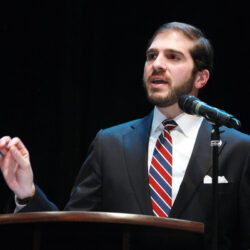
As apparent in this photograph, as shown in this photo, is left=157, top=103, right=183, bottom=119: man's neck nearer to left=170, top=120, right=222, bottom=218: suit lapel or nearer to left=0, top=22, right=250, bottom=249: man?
left=0, top=22, right=250, bottom=249: man

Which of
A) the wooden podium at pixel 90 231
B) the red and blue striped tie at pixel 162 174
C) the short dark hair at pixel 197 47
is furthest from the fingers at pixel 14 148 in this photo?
the short dark hair at pixel 197 47

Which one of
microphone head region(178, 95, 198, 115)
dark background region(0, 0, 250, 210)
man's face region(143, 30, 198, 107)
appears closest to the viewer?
microphone head region(178, 95, 198, 115)

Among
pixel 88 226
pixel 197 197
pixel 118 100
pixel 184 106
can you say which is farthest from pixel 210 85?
pixel 88 226

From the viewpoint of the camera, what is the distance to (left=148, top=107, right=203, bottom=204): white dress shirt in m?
2.41

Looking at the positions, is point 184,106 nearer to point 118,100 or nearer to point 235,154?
point 235,154

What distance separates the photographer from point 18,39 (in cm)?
321

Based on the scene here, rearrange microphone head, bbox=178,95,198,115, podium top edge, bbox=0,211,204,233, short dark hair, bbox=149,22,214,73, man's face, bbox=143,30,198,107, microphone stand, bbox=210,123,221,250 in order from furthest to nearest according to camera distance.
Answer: short dark hair, bbox=149,22,214,73 < man's face, bbox=143,30,198,107 < microphone head, bbox=178,95,198,115 < microphone stand, bbox=210,123,221,250 < podium top edge, bbox=0,211,204,233

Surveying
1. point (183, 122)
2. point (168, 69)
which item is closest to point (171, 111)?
point (183, 122)

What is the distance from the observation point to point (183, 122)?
254 cm

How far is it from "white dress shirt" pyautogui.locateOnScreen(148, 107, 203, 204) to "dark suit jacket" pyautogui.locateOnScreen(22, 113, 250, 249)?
1.4 inches

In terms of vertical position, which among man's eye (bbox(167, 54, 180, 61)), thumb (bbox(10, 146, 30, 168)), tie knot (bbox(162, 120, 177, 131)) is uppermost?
man's eye (bbox(167, 54, 180, 61))

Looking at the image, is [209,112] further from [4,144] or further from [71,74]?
[71,74]

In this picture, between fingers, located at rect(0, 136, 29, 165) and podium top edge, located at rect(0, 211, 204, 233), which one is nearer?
podium top edge, located at rect(0, 211, 204, 233)

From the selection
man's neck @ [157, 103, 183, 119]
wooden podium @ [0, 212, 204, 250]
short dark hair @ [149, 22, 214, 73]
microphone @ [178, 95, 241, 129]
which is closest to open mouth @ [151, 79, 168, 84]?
man's neck @ [157, 103, 183, 119]
